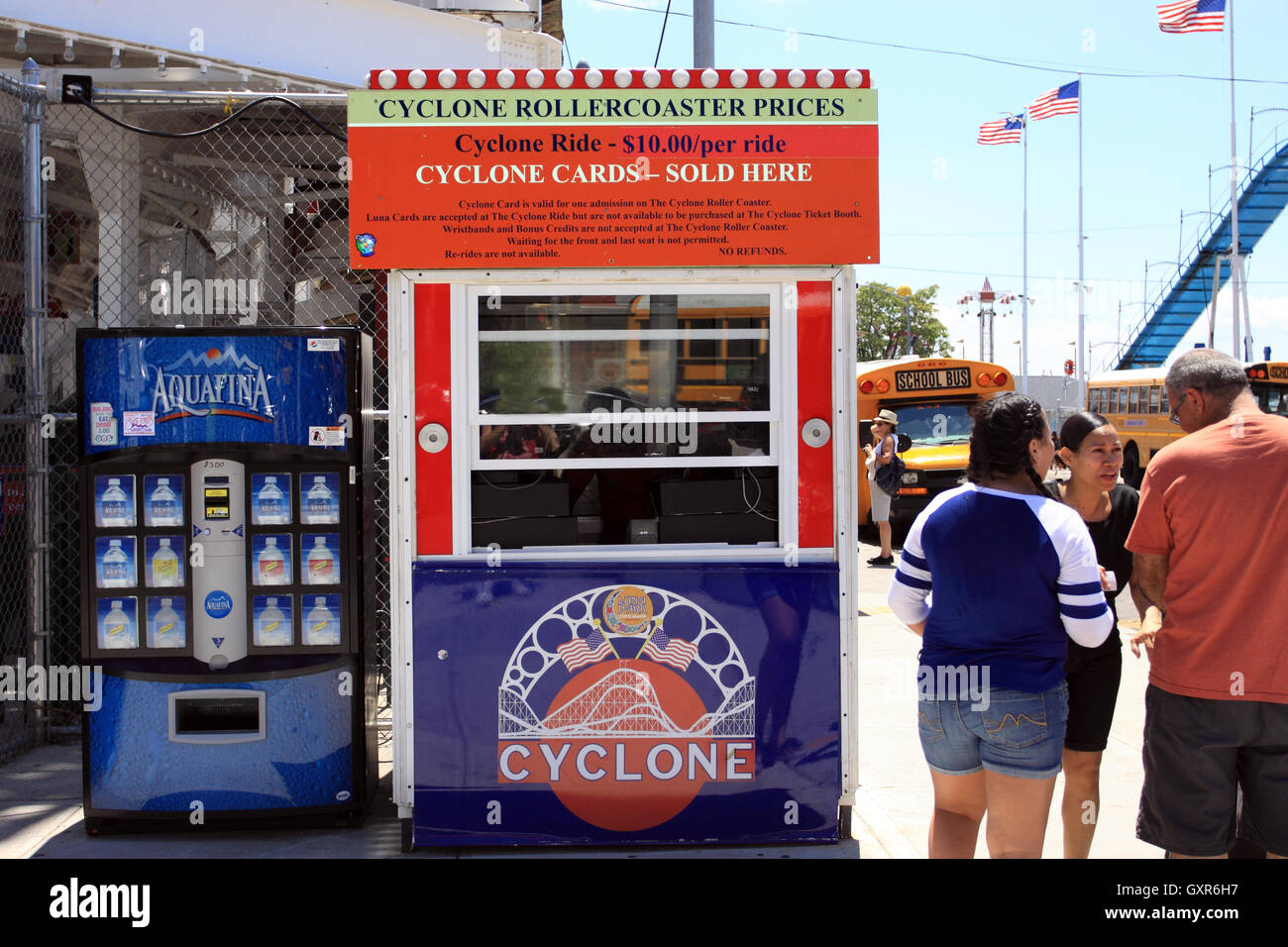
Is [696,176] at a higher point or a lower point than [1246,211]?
lower

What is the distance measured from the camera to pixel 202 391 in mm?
4488

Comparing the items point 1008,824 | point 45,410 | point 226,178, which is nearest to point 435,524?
point 1008,824

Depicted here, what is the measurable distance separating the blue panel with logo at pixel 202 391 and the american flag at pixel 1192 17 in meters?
22.7

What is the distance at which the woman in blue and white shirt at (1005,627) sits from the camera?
120 inches

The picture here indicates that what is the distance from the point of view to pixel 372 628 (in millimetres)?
4953

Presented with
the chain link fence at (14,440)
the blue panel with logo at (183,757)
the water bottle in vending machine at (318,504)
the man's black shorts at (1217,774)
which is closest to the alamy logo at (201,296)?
the chain link fence at (14,440)

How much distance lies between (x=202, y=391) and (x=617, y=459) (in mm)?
1757

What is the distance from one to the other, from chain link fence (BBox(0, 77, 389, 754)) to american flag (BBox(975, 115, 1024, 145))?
18.0 metres

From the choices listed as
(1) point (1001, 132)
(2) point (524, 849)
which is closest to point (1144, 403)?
(1) point (1001, 132)

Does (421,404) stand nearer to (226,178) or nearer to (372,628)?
(372,628)

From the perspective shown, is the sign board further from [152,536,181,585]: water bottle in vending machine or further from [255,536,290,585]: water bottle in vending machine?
[152,536,181,585]: water bottle in vending machine

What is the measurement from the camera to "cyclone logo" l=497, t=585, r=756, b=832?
4.19 meters

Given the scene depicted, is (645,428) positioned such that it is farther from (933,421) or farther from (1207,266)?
(1207,266)
